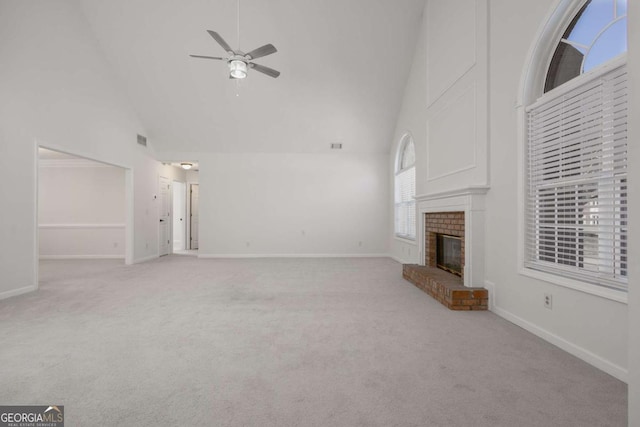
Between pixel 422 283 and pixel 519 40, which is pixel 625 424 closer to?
pixel 422 283

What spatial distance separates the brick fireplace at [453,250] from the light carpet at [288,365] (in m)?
0.20

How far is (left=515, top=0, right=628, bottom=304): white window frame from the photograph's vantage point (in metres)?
2.49

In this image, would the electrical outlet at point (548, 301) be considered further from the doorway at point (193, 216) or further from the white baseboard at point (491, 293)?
the doorway at point (193, 216)

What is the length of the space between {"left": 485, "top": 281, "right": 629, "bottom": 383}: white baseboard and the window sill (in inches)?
17.3

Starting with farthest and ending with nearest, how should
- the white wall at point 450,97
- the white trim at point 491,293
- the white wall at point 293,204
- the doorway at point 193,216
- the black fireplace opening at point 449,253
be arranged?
the doorway at point 193,216
the white wall at point 293,204
the black fireplace opening at point 449,253
the white wall at point 450,97
the white trim at point 491,293

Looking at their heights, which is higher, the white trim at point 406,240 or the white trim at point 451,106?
the white trim at point 451,106

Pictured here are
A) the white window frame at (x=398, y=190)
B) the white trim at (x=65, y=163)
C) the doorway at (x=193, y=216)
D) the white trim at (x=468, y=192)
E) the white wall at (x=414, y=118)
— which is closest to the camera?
the white trim at (x=468, y=192)

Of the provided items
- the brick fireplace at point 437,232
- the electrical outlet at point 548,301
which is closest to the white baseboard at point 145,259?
the brick fireplace at point 437,232

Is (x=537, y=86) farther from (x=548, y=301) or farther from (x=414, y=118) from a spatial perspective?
(x=414, y=118)

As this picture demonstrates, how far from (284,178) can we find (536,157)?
20.4ft

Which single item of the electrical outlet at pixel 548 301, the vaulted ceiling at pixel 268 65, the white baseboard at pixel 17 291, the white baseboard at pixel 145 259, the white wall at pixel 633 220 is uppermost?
the vaulted ceiling at pixel 268 65

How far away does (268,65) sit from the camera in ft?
20.1

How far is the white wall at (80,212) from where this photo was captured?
8.02m

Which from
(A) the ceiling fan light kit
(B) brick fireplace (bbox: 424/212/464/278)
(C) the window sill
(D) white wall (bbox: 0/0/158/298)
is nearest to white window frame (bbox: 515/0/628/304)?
(C) the window sill
